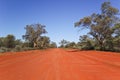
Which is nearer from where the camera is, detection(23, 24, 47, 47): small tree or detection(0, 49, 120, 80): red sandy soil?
detection(0, 49, 120, 80): red sandy soil

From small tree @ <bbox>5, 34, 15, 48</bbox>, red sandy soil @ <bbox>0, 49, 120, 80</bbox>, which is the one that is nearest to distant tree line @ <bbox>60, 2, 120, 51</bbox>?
red sandy soil @ <bbox>0, 49, 120, 80</bbox>

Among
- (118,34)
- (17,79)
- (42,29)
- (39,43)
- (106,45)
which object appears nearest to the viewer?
(17,79)

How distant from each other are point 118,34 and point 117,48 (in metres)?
3.91

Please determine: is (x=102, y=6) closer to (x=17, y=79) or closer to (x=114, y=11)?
(x=114, y=11)

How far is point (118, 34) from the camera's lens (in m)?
40.3

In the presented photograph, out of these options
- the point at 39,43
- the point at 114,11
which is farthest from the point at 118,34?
the point at 39,43

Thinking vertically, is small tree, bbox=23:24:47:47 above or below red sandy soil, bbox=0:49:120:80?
above

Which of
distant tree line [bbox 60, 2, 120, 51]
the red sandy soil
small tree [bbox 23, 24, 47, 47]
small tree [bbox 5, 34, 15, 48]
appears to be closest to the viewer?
the red sandy soil

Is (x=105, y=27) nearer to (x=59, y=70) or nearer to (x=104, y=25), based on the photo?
(x=104, y=25)

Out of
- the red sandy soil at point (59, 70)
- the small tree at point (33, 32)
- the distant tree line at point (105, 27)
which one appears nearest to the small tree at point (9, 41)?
the small tree at point (33, 32)

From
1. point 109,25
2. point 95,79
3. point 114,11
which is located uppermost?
point 114,11

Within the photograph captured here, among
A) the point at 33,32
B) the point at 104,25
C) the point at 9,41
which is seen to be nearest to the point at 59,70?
the point at 104,25

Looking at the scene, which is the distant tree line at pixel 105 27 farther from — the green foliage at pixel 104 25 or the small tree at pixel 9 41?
the small tree at pixel 9 41

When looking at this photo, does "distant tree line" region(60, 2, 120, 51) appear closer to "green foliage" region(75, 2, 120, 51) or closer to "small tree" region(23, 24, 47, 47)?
"green foliage" region(75, 2, 120, 51)
